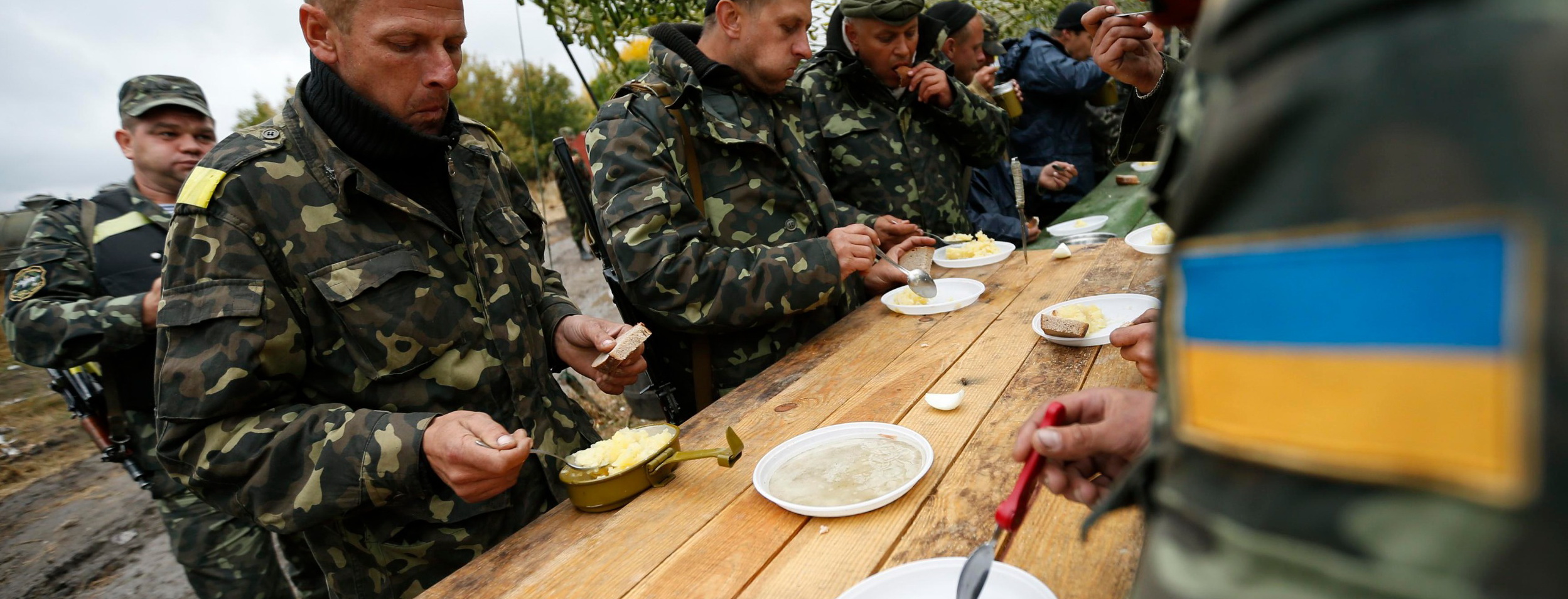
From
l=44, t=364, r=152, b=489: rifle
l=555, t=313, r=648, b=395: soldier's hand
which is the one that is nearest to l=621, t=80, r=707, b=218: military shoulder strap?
l=555, t=313, r=648, b=395: soldier's hand

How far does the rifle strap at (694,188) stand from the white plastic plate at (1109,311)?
1.14 m

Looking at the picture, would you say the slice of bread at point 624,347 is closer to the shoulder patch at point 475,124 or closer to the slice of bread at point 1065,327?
the shoulder patch at point 475,124

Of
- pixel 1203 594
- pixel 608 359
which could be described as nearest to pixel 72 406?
pixel 608 359

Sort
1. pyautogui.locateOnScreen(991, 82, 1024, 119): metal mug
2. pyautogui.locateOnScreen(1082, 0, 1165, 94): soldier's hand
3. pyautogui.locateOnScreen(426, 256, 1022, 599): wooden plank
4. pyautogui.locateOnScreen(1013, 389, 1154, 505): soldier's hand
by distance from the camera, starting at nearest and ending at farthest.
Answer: pyautogui.locateOnScreen(1013, 389, 1154, 505): soldier's hand, pyautogui.locateOnScreen(426, 256, 1022, 599): wooden plank, pyautogui.locateOnScreen(1082, 0, 1165, 94): soldier's hand, pyautogui.locateOnScreen(991, 82, 1024, 119): metal mug

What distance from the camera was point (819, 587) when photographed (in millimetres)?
1248

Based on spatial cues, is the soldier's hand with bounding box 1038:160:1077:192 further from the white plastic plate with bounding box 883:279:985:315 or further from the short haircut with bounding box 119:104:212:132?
the short haircut with bounding box 119:104:212:132

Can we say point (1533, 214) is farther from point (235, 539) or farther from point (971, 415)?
point (235, 539)

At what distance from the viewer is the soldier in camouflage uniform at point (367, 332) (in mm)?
1665

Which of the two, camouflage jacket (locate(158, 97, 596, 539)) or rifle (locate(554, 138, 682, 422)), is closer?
camouflage jacket (locate(158, 97, 596, 539))

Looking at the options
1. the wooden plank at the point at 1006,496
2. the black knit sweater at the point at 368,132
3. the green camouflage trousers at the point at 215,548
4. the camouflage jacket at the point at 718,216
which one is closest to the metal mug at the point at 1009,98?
the camouflage jacket at the point at 718,216

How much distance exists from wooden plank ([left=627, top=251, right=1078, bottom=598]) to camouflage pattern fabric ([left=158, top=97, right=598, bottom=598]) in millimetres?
662

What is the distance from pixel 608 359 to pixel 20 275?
103 inches

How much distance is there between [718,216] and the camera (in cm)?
286

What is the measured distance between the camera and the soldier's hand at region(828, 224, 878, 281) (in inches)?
106
